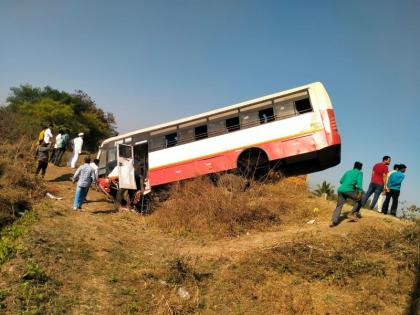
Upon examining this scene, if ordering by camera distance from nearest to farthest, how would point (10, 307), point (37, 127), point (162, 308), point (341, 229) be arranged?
point (10, 307) → point (162, 308) → point (341, 229) → point (37, 127)

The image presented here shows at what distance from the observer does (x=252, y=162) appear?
509 inches

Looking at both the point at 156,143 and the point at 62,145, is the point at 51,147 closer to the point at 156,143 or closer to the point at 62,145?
the point at 62,145

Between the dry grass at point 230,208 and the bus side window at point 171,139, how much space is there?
2.04 meters

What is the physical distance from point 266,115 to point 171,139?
3.66 metres

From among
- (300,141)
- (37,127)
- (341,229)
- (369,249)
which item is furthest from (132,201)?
(37,127)

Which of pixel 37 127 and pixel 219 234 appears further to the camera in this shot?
pixel 37 127

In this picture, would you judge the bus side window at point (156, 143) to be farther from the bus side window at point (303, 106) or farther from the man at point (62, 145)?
the bus side window at point (303, 106)

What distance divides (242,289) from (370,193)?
19.4ft

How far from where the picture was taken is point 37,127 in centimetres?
2397

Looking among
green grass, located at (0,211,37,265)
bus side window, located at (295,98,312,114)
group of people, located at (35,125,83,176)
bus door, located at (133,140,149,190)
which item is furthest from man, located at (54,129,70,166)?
bus side window, located at (295,98,312,114)

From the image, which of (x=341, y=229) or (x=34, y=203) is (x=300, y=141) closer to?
(x=341, y=229)

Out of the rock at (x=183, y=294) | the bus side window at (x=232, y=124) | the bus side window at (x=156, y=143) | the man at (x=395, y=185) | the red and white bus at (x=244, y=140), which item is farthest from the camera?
the bus side window at (x=156, y=143)

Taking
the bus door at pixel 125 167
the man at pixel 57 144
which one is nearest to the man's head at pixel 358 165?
the bus door at pixel 125 167

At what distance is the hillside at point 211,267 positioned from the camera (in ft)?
21.0
